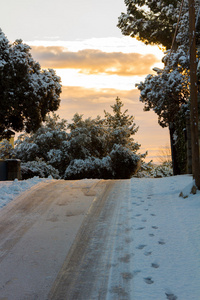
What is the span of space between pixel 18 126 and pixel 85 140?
706cm

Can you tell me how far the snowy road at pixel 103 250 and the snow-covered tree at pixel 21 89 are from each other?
12937 mm

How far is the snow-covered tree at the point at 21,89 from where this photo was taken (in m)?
21.4

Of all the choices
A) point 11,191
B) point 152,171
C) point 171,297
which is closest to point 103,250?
point 171,297

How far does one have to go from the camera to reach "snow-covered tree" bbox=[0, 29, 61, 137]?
70.1 ft

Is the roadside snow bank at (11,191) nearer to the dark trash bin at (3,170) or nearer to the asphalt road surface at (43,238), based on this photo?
the asphalt road surface at (43,238)

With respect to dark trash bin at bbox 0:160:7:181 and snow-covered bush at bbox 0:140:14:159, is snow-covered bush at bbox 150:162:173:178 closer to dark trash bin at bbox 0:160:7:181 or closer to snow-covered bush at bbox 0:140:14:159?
→ snow-covered bush at bbox 0:140:14:159

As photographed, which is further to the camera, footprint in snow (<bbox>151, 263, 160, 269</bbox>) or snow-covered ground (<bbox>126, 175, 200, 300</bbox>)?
footprint in snow (<bbox>151, 263, 160, 269</bbox>)

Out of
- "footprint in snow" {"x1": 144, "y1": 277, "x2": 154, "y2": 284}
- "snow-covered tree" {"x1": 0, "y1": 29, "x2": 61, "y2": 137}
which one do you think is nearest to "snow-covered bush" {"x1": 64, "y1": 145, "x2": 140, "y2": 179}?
"snow-covered tree" {"x1": 0, "y1": 29, "x2": 61, "y2": 137}

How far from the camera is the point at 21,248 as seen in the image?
630cm

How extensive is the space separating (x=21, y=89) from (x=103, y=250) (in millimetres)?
17510

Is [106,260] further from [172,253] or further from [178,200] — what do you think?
[178,200]

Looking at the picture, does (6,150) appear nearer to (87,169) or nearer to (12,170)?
(87,169)

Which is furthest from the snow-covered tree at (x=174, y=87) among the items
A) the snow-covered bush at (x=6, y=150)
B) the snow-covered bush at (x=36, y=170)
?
the snow-covered bush at (x=6, y=150)

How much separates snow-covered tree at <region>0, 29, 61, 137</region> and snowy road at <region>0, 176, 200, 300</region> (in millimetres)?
12937
